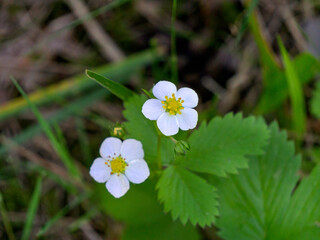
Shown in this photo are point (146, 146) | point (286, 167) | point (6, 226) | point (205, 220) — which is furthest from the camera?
point (6, 226)

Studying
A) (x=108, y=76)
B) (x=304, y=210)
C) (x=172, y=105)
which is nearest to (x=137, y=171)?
(x=172, y=105)

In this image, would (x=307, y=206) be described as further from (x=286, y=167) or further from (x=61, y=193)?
A: (x=61, y=193)

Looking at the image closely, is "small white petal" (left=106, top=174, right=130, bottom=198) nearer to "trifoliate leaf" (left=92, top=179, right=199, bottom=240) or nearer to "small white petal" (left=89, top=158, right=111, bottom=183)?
"small white petal" (left=89, top=158, right=111, bottom=183)

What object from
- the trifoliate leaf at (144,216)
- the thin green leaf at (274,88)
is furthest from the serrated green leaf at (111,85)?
the thin green leaf at (274,88)

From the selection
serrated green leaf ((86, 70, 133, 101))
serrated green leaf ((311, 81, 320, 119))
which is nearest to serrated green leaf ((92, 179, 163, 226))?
serrated green leaf ((86, 70, 133, 101))

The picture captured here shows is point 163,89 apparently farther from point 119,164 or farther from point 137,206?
point 137,206

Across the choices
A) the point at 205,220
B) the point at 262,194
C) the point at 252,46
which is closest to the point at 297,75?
the point at 252,46

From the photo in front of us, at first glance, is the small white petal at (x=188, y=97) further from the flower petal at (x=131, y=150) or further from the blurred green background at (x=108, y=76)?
the blurred green background at (x=108, y=76)
